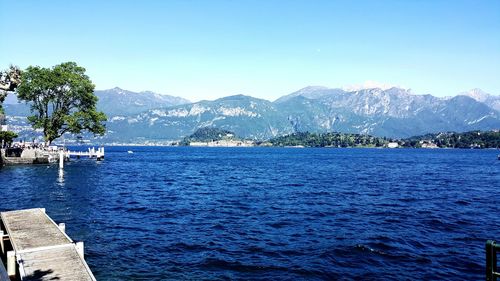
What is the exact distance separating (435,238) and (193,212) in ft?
68.4

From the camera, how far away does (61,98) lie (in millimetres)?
102000

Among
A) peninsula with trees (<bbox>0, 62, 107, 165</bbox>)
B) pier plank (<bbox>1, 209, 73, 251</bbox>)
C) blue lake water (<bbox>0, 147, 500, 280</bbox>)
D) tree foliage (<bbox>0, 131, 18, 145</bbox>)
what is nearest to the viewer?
pier plank (<bbox>1, 209, 73, 251</bbox>)

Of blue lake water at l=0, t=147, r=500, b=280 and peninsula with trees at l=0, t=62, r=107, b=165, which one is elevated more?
peninsula with trees at l=0, t=62, r=107, b=165

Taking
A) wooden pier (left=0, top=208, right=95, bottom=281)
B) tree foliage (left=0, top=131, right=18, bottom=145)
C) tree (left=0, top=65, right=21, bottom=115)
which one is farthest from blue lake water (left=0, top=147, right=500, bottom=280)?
tree foliage (left=0, top=131, right=18, bottom=145)

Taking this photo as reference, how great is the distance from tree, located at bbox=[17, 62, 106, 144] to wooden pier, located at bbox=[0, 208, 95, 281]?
83080 mm

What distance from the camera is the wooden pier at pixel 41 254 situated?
51.2ft

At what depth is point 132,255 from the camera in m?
23.3

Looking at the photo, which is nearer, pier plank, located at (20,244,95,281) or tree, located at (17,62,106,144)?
pier plank, located at (20,244,95,281)

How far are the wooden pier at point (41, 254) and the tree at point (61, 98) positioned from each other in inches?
3271

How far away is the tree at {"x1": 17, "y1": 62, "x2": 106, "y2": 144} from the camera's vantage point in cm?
9775

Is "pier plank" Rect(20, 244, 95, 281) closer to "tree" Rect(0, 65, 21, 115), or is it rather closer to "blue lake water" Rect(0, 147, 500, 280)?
"blue lake water" Rect(0, 147, 500, 280)

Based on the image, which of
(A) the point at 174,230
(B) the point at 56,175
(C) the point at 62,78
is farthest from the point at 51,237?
(C) the point at 62,78

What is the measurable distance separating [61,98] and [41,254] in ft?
308

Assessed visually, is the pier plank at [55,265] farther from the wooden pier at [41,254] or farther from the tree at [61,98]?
the tree at [61,98]
